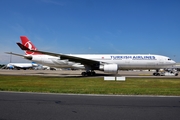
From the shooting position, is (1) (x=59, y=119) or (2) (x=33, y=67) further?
(2) (x=33, y=67)

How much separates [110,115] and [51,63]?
91.3 feet

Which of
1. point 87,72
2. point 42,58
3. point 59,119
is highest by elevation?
point 42,58

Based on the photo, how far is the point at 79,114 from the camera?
591 cm

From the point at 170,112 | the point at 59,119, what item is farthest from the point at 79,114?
the point at 170,112

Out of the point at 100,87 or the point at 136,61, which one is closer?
the point at 100,87

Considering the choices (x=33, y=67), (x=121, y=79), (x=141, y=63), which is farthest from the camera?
(x=33, y=67)

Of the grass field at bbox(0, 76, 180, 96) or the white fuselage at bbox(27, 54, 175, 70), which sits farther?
the white fuselage at bbox(27, 54, 175, 70)

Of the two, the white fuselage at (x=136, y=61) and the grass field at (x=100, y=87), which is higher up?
the white fuselage at (x=136, y=61)

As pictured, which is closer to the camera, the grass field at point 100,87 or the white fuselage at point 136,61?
the grass field at point 100,87

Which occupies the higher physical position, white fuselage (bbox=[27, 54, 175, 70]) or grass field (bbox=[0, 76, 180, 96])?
white fuselage (bbox=[27, 54, 175, 70])

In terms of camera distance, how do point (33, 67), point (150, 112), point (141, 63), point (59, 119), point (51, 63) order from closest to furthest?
point (59, 119) < point (150, 112) < point (141, 63) < point (51, 63) < point (33, 67)

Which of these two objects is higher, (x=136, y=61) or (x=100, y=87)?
(x=136, y=61)

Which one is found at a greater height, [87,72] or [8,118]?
[87,72]

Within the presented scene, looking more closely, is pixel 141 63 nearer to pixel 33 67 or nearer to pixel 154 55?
pixel 154 55
